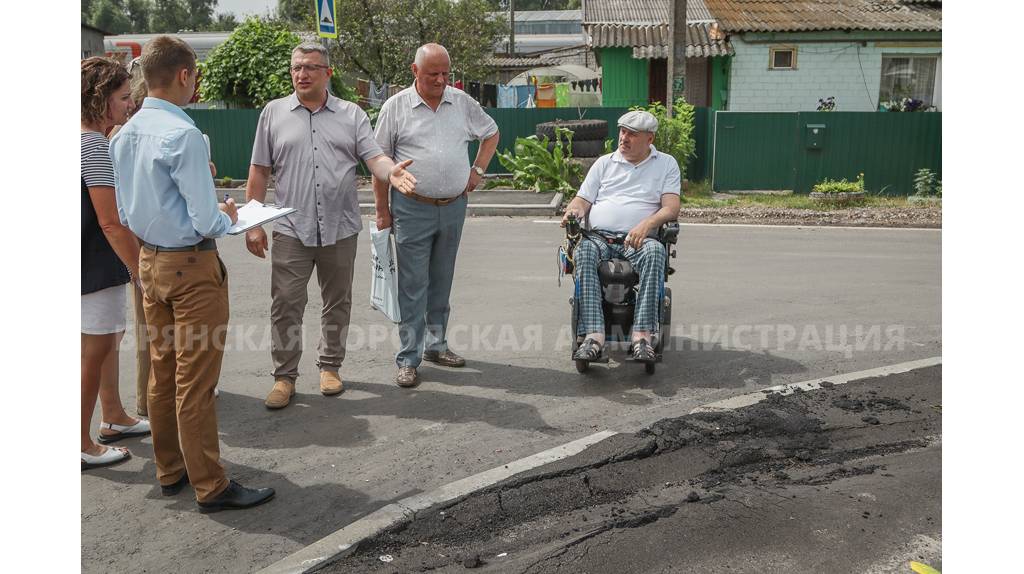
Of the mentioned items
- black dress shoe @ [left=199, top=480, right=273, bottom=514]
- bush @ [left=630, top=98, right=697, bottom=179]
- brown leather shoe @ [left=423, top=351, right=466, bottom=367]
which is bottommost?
black dress shoe @ [left=199, top=480, right=273, bottom=514]

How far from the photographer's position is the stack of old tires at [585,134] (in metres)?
16.9

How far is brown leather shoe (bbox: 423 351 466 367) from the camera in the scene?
633 centimetres

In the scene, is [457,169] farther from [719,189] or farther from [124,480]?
[719,189]

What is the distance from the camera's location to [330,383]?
5703 millimetres

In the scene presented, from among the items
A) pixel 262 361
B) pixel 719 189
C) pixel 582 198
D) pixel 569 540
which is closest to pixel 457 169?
pixel 582 198

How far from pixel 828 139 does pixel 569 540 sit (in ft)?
48.1

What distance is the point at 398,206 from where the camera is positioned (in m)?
5.90

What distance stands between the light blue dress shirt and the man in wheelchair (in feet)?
9.19

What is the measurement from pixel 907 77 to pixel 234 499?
22990 mm

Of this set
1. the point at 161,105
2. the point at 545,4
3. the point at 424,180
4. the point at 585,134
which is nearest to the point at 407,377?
the point at 424,180

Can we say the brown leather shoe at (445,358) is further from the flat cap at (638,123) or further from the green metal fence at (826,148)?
the green metal fence at (826,148)

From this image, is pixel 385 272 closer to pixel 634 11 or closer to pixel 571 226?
pixel 571 226

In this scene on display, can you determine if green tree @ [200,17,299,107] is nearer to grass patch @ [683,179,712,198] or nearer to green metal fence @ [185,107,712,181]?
green metal fence @ [185,107,712,181]

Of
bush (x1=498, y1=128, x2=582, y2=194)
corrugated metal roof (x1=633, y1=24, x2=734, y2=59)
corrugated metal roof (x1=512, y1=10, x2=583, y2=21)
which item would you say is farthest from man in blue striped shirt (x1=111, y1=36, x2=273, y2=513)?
corrugated metal roof (x1=512, y1=10, x2=583, y2=21)
